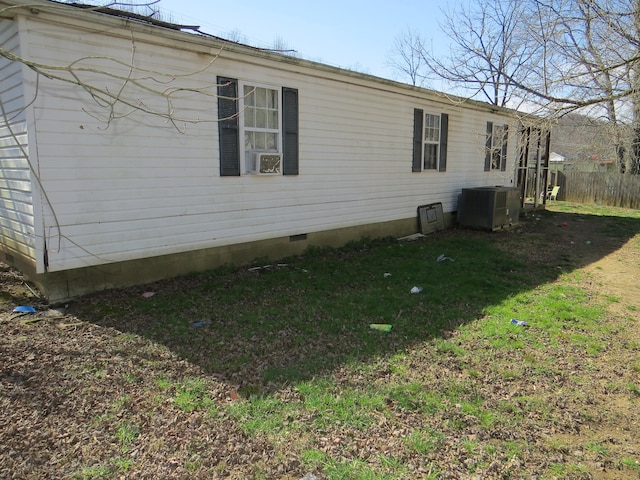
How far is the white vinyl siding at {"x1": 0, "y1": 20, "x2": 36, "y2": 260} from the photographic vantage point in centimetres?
482

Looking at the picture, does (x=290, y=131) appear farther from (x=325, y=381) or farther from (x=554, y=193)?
(x=554, y=193)

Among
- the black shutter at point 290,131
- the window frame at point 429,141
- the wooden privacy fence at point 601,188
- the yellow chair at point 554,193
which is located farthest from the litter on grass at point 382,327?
the yellow chair at point 554,193

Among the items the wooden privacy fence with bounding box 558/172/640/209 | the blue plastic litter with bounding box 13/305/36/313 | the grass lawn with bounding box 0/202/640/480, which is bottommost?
the grass lawn with bounding box 0/202/640/480

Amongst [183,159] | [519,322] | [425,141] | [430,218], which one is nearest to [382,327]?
[519,322]

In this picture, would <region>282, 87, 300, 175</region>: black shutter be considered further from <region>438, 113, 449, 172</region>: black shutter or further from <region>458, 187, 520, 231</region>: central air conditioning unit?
<region>458, 187, 520, 231</region>: central air conditioning unit

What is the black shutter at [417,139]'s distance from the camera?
1016 centimetres

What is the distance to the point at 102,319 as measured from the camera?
4.77 metres

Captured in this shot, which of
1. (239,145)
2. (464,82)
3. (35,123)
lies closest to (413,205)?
(464,82)

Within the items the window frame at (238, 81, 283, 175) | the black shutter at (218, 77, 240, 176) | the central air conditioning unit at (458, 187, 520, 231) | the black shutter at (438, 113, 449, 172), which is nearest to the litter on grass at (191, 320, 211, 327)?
the black shutter at (218, 77, 240, 176)

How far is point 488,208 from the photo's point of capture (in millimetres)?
10852

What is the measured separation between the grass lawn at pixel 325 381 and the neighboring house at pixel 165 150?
72 centimetres

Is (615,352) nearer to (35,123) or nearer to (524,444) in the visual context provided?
(524,444)

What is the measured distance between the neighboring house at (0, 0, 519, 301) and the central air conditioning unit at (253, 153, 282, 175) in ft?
0.11

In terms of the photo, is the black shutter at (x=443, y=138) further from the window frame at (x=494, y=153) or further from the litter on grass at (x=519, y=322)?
the litter on grass at (x=519, y=322)
